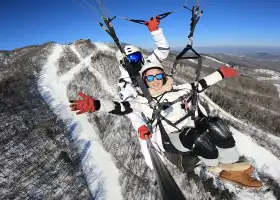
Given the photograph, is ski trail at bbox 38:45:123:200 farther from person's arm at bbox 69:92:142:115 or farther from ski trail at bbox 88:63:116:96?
person's arm at bbox 69:92:142:115

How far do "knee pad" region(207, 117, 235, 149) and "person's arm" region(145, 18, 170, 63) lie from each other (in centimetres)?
316

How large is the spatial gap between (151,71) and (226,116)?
18914mm

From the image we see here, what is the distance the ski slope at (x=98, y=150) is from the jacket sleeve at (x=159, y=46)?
5.80 meters

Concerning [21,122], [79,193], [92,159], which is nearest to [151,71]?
[79,193]

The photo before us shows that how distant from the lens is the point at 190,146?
549 cm

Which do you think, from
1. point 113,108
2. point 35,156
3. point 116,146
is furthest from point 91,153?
point 113,108

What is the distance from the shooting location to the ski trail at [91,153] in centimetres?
985

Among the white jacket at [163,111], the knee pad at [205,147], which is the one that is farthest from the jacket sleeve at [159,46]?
the knee pad at [205,147]

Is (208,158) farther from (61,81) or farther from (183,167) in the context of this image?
(61,81)

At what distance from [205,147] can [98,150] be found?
834 centimetres

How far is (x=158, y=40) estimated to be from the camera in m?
7.30

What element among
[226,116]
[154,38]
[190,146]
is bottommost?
[226,116]

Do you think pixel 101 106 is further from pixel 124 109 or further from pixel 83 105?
pixel 124 109

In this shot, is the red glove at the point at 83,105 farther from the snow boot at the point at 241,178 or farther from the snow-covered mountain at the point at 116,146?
the snow-covered mountain at the point at 116,146
